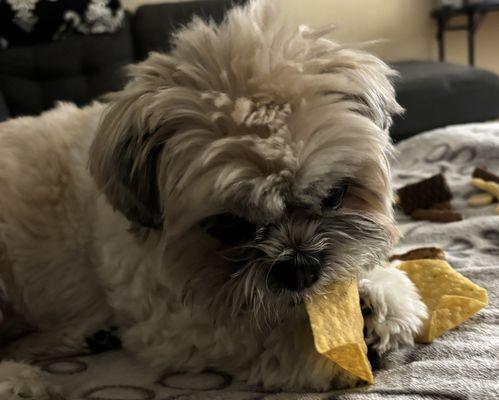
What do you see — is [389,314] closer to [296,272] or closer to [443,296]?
[443,296]

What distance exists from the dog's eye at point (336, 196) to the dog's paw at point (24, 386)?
0.79 metres

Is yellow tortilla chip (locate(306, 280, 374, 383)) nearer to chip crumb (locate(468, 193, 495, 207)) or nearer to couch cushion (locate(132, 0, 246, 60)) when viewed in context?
chip crumb (locate(468, 193, 495, 207))

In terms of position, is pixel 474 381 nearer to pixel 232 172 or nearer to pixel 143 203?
pixel 232 172

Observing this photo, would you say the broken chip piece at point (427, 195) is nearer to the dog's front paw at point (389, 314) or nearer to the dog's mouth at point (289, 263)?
the dog's front paw at point (389, 314)

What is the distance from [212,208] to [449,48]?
484 cm

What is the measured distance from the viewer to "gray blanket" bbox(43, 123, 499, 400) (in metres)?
1.26

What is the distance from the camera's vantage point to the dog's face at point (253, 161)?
125 cm

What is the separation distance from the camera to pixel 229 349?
58.2 inches

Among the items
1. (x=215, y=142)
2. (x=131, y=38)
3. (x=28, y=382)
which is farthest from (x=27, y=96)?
(x=215, y=142)

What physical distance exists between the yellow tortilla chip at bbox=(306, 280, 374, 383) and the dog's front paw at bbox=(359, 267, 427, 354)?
52 mm

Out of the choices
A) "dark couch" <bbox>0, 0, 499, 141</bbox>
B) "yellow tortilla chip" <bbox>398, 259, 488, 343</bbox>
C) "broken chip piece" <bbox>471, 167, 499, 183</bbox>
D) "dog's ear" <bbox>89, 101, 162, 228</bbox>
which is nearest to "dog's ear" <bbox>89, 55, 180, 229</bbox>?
"dog's ear" <bbox>89, 101, 162, 228</bbox>

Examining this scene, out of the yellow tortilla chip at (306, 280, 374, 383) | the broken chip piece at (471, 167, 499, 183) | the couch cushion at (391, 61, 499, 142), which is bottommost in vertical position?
the couch cushion at (391, 61, 499, 142)

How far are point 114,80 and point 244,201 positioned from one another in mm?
2908

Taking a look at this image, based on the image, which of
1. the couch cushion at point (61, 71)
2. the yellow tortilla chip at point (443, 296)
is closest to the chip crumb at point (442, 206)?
the yellow tortilla chip at point (443, 296)
